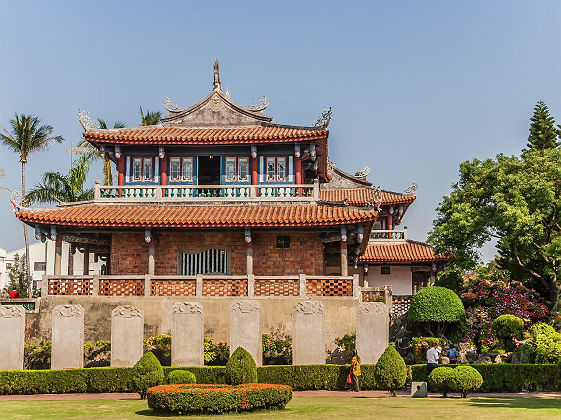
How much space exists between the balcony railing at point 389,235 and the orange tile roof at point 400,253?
36 cm

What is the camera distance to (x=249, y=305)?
24.2 m

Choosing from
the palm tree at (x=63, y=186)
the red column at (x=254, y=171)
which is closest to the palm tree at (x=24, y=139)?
the palm tree at (x=63, y=186)

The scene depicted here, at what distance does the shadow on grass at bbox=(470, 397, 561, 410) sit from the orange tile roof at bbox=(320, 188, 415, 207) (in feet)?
82.0

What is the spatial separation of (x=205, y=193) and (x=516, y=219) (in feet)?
45.4

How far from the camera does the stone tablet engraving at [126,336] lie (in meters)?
24.2

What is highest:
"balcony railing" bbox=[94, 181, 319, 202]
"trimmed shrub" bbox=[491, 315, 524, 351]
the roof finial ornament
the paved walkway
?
the roof finial ornament

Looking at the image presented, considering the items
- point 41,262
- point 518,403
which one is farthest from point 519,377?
point 41,262

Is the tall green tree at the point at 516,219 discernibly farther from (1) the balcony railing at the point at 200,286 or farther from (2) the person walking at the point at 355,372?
(2) the person walking at the point at 355,372

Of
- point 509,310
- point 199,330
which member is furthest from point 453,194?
point 199,330

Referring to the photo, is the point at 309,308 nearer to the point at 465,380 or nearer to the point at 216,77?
the point at 465,380

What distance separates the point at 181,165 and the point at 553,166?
16976 millimetres

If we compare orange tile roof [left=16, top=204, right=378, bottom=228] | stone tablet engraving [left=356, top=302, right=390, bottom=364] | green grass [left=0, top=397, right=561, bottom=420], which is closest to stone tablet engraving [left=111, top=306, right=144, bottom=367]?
green grass [left=0, top=397, right=561, bottom=420]

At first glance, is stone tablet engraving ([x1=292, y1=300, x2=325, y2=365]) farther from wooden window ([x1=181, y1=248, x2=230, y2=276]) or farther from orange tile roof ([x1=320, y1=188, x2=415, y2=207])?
orange tile roof ([x1=320, y1=188, x2=415, y2=207])

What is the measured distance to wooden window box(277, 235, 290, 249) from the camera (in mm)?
31109
